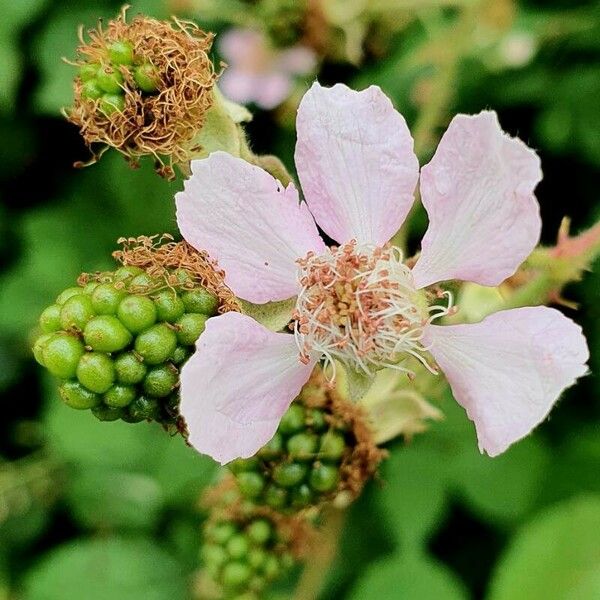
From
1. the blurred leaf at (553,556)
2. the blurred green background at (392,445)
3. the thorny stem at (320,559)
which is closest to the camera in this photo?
the thorny stem at (320,559)

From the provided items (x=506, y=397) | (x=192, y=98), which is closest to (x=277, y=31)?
(x=192, y=98)

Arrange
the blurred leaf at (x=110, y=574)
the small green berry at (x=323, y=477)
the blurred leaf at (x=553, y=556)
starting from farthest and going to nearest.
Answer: the blurred leaf at (x=110, y=574) < the blurred leaf at (x=553, y=556) < the small green berry at (x=323, y=477)

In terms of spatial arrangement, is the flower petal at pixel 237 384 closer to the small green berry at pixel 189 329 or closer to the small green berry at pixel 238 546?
the small green berry at pixel 189 329

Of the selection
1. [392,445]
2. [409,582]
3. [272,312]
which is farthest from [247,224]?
[409,582]

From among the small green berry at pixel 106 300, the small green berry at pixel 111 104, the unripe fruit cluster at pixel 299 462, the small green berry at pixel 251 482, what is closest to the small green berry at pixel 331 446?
the unripe fruit cluster at pixel 299 462

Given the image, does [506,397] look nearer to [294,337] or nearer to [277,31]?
[294,337]

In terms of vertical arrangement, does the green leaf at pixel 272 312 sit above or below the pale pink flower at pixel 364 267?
below

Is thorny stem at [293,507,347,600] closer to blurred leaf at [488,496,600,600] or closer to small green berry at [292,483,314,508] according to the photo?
blurred leaf at [488,496,600,600]
